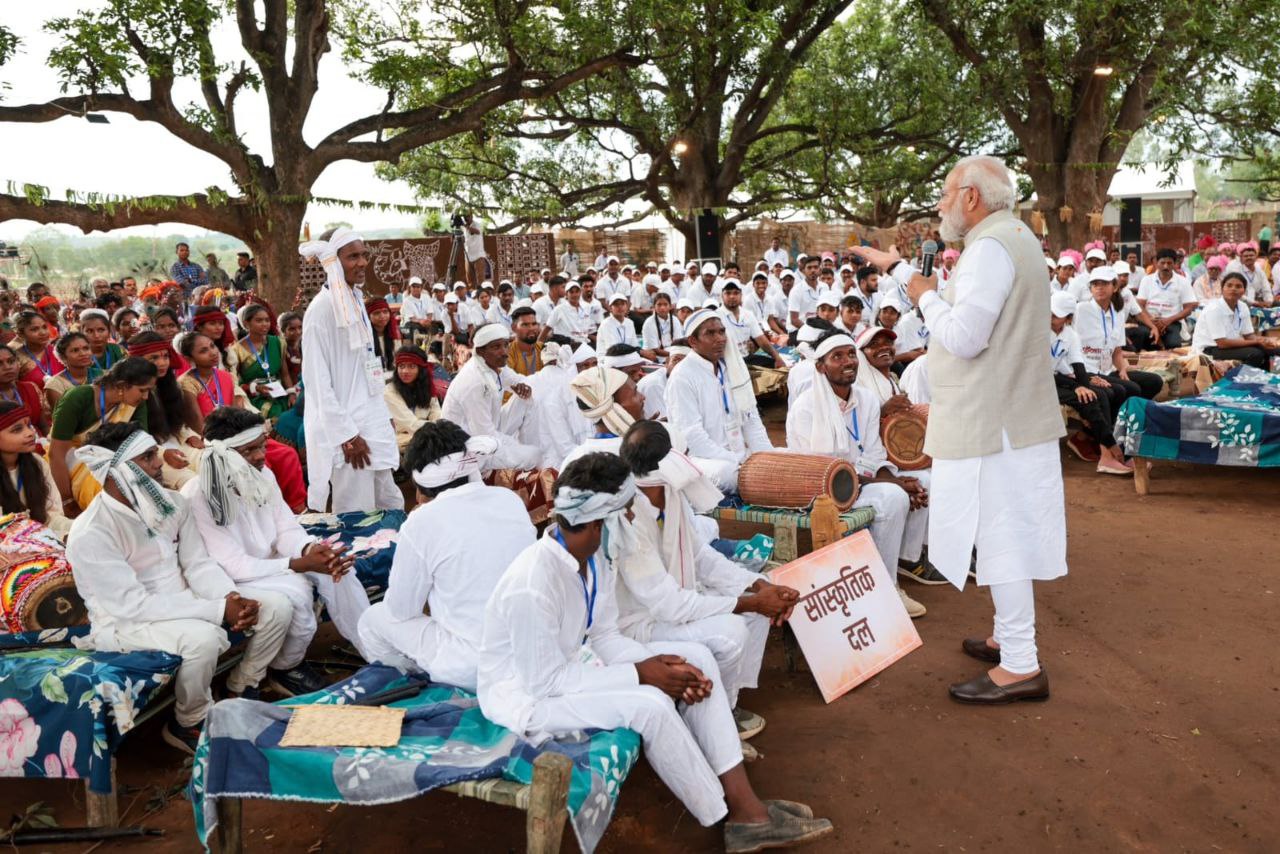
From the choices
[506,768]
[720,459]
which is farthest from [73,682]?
[720,459]

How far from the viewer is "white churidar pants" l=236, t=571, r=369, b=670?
13.3 ft

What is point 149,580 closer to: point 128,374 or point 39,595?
point 39,595

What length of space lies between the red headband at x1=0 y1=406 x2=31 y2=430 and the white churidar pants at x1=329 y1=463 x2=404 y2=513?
1.44 metres

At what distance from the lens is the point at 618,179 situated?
22406 millimetres

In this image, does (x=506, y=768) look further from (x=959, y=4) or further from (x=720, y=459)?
(x=959, y=4)

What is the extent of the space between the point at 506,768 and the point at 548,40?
43.7 ft

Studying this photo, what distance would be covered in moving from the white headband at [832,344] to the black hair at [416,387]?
10.4 ft

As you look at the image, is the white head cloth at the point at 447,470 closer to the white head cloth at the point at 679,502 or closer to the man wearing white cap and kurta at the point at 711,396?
the white head cloth at the point at 679,502

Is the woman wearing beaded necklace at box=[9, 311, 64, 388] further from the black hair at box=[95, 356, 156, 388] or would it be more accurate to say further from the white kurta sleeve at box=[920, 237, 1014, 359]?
the white kurta sleeve at box=[920, 237, 1014, 359]

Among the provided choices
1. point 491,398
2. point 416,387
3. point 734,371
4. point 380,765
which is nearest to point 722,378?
point 734,371

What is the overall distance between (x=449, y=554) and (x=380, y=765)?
0.75 m

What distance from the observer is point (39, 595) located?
3.91 meters

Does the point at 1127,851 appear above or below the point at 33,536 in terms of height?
below

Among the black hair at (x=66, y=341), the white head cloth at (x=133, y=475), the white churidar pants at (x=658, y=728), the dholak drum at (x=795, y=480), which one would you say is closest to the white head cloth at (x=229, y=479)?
the white head cloth at (x=133, y=475)
